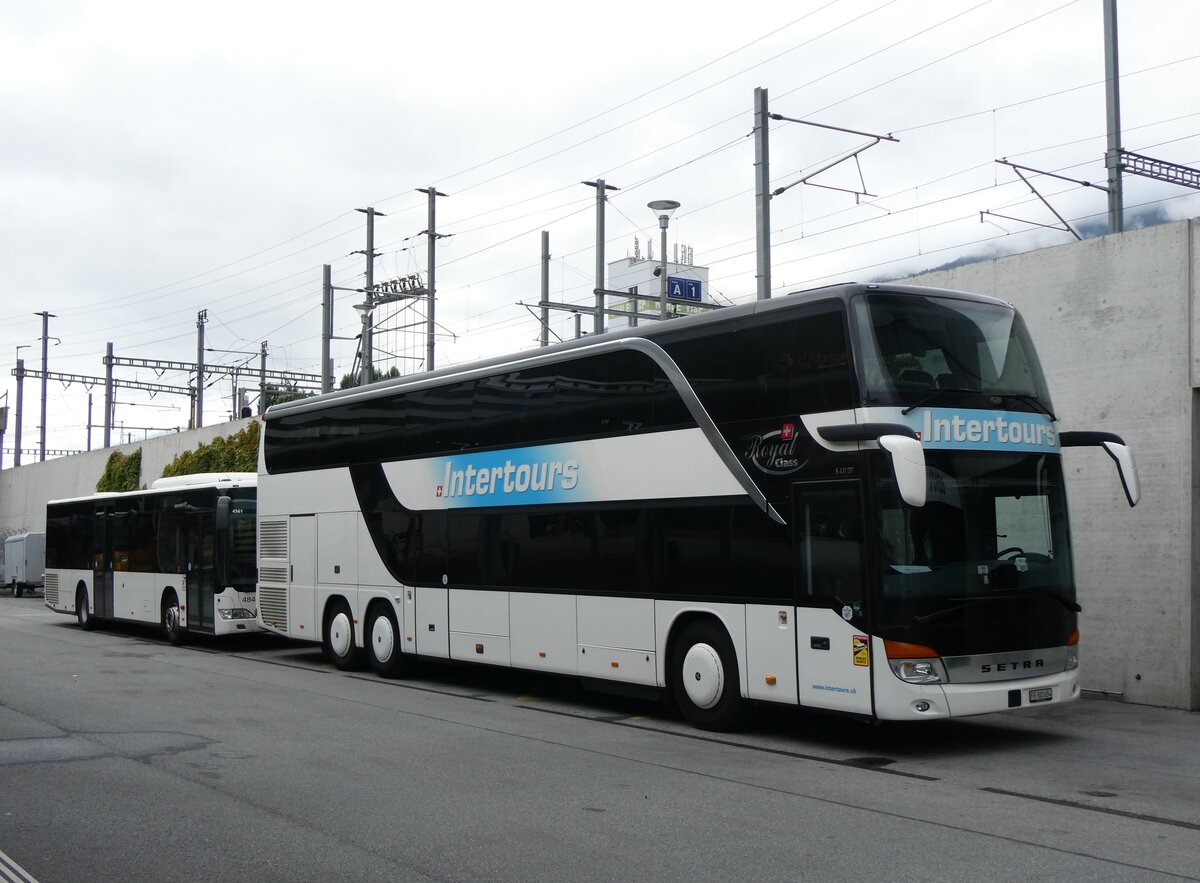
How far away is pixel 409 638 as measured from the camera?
1641 centimetres

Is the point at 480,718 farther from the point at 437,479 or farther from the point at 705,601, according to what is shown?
the point at 437,479

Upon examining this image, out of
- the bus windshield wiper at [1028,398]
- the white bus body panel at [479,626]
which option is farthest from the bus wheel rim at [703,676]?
the bus windshield wiper at [1028,398]

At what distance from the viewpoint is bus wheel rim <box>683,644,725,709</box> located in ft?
38.3

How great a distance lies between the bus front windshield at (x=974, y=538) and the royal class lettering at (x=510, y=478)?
4.42 meters

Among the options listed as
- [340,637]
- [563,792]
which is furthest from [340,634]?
[563,792]

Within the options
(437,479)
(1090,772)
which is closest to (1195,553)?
(1090,772)

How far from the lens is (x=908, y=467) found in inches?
367

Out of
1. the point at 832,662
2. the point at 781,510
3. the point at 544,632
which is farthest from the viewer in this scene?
the point at 544,632

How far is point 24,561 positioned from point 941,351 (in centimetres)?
4294

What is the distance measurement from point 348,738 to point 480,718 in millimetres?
1934

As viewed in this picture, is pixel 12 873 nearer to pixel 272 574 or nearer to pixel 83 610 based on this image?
pixel 272 574

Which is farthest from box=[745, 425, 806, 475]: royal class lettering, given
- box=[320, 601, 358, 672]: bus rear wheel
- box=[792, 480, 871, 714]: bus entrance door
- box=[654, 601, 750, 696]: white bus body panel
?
box=[320, 601, 358, 672]: bus rear wheel

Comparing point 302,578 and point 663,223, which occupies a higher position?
point 663,223

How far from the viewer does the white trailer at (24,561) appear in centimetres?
4500
